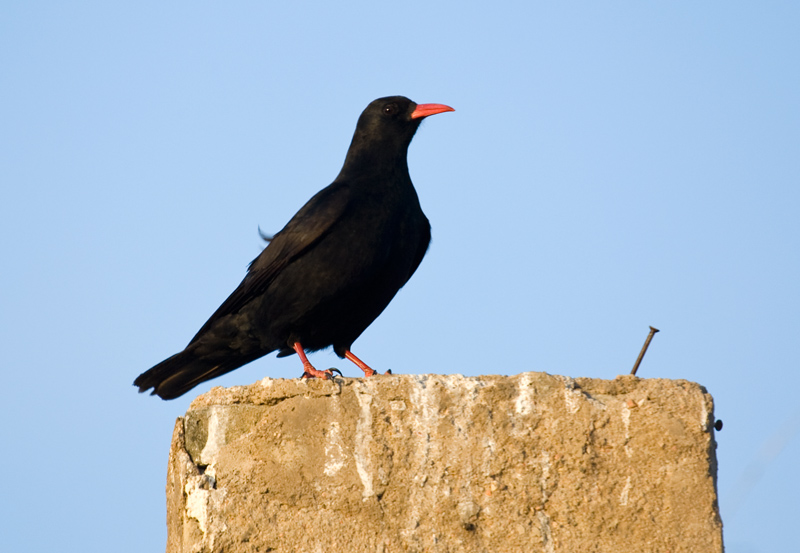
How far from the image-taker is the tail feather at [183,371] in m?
6.44

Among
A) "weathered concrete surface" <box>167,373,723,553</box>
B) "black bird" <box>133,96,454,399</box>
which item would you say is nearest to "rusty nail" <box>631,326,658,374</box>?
"weathered concrete surface" <box>167,373,723,553</box>

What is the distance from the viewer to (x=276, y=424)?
A: 4270 mm

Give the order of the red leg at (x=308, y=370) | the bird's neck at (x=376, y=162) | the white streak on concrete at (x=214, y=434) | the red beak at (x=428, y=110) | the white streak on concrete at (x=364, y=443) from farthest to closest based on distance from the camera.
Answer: the red beak at (x=428, y=110), the bird's neck at (x=376, y=162), the red leg at (x=308, y=370), the white streak on concrete at (x=214, y=434), the white streak on concrete at (x=364, y=443)

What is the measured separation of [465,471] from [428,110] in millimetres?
3862

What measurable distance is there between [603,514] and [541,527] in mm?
255

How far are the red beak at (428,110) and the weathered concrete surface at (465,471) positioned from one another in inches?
137

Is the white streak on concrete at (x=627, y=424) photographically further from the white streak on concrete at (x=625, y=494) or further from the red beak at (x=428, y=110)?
the red beak at (x=428, y=110)

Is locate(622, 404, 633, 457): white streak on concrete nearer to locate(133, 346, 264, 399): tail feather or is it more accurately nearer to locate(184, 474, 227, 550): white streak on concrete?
locate(184, 474, 227, 550): white streak on concrete

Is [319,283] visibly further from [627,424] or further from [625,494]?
[625,494]

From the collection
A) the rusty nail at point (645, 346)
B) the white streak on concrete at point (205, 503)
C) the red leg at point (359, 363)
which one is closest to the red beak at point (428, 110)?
the red leg at point (359, 363)

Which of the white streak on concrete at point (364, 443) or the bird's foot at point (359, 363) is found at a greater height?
the bird's foot at point (359, 363)

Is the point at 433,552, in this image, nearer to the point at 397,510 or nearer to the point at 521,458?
the point at 397,510

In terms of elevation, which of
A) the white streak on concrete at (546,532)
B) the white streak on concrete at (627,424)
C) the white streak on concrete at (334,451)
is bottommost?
the white streak on concrete at (546,532)

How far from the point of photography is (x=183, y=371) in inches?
259
